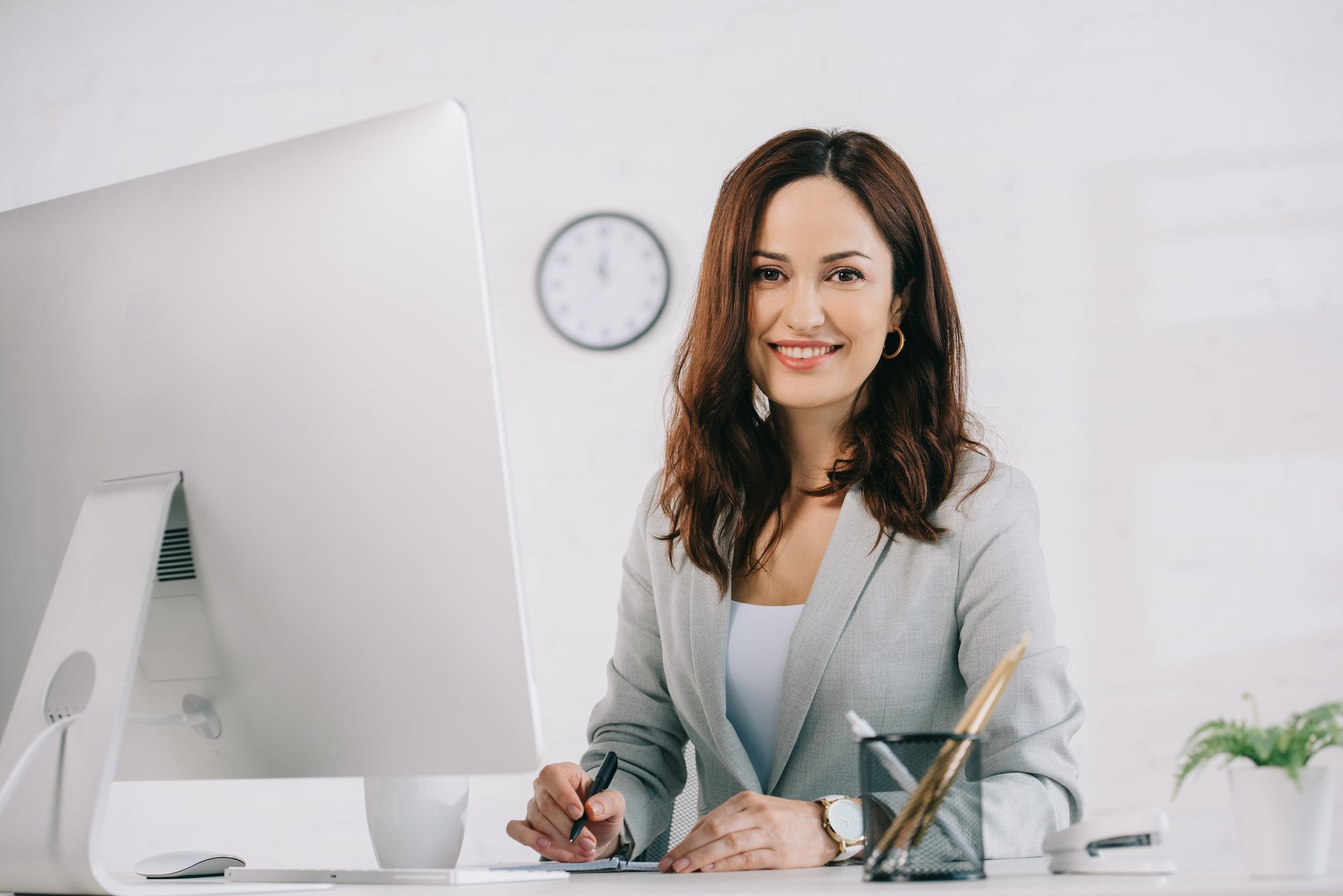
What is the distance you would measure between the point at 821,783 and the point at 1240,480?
1.75 meters

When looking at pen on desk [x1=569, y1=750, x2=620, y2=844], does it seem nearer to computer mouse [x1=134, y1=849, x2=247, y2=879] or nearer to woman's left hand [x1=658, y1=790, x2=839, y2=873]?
woman's left hand [x1=658, y1=790, x2=839, y2=873]

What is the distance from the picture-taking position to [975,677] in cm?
128

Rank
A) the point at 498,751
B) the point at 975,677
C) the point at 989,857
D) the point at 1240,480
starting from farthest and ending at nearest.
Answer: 1. the point at 1240,480
2. the point at 975,677
3. the point at 989,857
4. the point at 498,751

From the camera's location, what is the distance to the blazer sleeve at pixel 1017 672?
0.99 meters

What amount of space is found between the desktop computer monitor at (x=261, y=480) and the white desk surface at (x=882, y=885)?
109mm

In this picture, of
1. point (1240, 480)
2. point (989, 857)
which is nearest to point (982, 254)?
point (1240, 480)

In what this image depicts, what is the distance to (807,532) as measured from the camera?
1.56 meters

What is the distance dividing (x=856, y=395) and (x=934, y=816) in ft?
3.01

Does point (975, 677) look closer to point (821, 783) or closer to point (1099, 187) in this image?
point (821, 783)

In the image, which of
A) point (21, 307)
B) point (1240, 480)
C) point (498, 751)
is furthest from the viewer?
point (1240, 480)

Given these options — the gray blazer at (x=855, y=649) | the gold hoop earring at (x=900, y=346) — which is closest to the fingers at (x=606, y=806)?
the gray blazer at (x=855, y=649)

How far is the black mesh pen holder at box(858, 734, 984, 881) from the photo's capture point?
714 millimetres

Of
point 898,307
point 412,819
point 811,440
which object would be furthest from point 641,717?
point 898,307

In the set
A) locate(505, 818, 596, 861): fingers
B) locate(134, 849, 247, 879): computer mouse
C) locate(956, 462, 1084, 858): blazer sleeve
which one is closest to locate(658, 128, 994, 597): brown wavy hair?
locate(956, 462, 1084, 858): blazer sleeve
